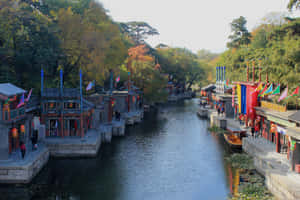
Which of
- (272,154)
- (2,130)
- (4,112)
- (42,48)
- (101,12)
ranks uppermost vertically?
(101,12)

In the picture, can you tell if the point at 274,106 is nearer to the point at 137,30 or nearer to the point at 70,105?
the point at 70,105

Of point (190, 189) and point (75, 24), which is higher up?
point (75, 24)

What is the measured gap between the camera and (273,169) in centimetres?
2236

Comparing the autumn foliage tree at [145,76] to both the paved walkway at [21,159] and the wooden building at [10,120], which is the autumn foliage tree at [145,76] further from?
the paved walkway at [21,159]

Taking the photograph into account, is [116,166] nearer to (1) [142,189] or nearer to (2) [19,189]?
(1) [142,189]

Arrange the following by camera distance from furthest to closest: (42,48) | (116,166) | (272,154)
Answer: (42,48) → (116,166) → (272,154)

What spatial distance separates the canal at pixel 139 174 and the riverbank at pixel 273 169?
3.19m

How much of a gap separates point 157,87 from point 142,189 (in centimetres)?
4849

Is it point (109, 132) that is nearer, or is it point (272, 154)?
point (272, 154)

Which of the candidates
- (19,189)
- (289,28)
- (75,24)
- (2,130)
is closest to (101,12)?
(75,24)

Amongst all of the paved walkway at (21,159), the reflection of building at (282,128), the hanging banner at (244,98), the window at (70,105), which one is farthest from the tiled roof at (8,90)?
the hanging banner at (244,98)

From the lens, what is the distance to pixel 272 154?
1041 inches

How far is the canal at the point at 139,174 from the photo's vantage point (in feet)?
74.4

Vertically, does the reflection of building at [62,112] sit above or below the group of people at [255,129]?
above
